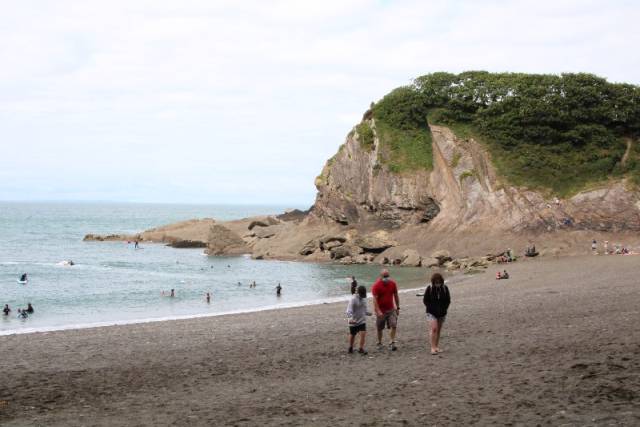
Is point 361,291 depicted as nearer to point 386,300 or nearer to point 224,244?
point 386,300

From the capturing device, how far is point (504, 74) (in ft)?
226

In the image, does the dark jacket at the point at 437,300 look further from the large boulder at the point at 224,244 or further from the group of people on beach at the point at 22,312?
the large boulder at the point at 224,244

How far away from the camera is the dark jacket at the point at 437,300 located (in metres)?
15.0

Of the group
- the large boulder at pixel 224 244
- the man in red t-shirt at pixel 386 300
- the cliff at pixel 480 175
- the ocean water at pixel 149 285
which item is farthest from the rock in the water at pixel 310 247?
the man in red t-shirt at pixel 386 300

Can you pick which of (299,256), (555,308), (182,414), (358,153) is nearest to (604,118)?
(358,153)

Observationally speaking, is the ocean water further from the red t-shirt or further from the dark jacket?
→ the dark jacket

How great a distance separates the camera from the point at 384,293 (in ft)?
52.1

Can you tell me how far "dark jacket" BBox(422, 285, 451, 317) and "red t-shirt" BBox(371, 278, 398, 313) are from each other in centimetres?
103

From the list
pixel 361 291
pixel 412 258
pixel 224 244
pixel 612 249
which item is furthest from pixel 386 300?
pixel 224 244

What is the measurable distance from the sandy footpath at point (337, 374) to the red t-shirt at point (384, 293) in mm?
1219

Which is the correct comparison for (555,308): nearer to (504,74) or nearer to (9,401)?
(9,401)

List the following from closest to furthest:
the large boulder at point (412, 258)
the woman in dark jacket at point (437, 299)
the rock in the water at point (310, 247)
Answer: the woman in dark jacket at point (437, 299) < the large boulder at point (412, 258) < the rock in the water at point (310, 247)

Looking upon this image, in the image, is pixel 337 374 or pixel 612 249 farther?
pixel 612 249

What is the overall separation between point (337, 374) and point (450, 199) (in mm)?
51991
